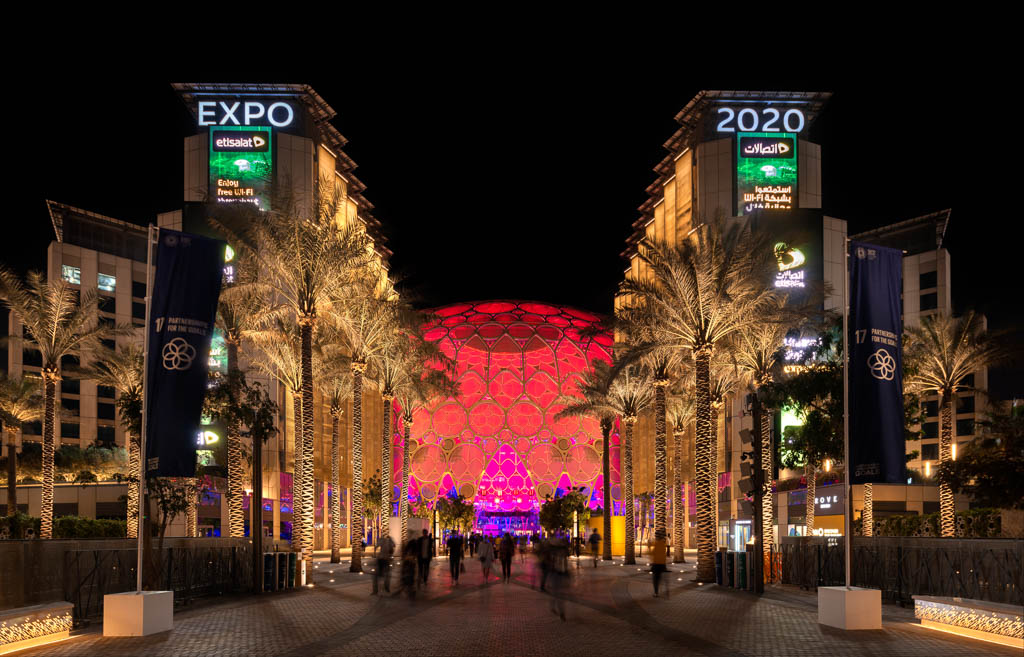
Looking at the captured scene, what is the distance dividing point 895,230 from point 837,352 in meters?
60.3

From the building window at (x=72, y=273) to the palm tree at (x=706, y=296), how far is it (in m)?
72.1

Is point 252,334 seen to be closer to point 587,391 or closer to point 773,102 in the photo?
point 587,391

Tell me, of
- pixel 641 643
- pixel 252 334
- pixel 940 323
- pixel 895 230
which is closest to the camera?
pixel 641 643

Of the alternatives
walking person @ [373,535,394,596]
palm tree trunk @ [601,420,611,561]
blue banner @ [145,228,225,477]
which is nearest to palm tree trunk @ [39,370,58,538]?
walking person @ [373,535,394,596]

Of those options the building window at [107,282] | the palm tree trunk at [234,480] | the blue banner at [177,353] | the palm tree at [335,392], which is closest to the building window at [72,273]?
the building window at [107,282]

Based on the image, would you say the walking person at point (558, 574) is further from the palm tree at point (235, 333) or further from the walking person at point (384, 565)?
the palm tree at point (235, 333)

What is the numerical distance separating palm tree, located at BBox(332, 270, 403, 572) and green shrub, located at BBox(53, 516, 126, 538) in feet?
34.1

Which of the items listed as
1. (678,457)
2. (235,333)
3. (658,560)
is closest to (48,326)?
(235,333)

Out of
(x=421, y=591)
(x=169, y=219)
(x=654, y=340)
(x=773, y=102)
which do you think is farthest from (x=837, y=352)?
(x=169, y=219)

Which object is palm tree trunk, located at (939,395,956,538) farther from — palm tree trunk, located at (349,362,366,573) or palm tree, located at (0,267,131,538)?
palm tree, located at (0,267,131,538)

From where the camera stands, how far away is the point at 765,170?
78.8m

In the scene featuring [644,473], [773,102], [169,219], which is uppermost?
[773,102]

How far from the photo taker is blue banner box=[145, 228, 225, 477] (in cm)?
1730

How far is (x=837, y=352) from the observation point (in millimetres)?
35938
